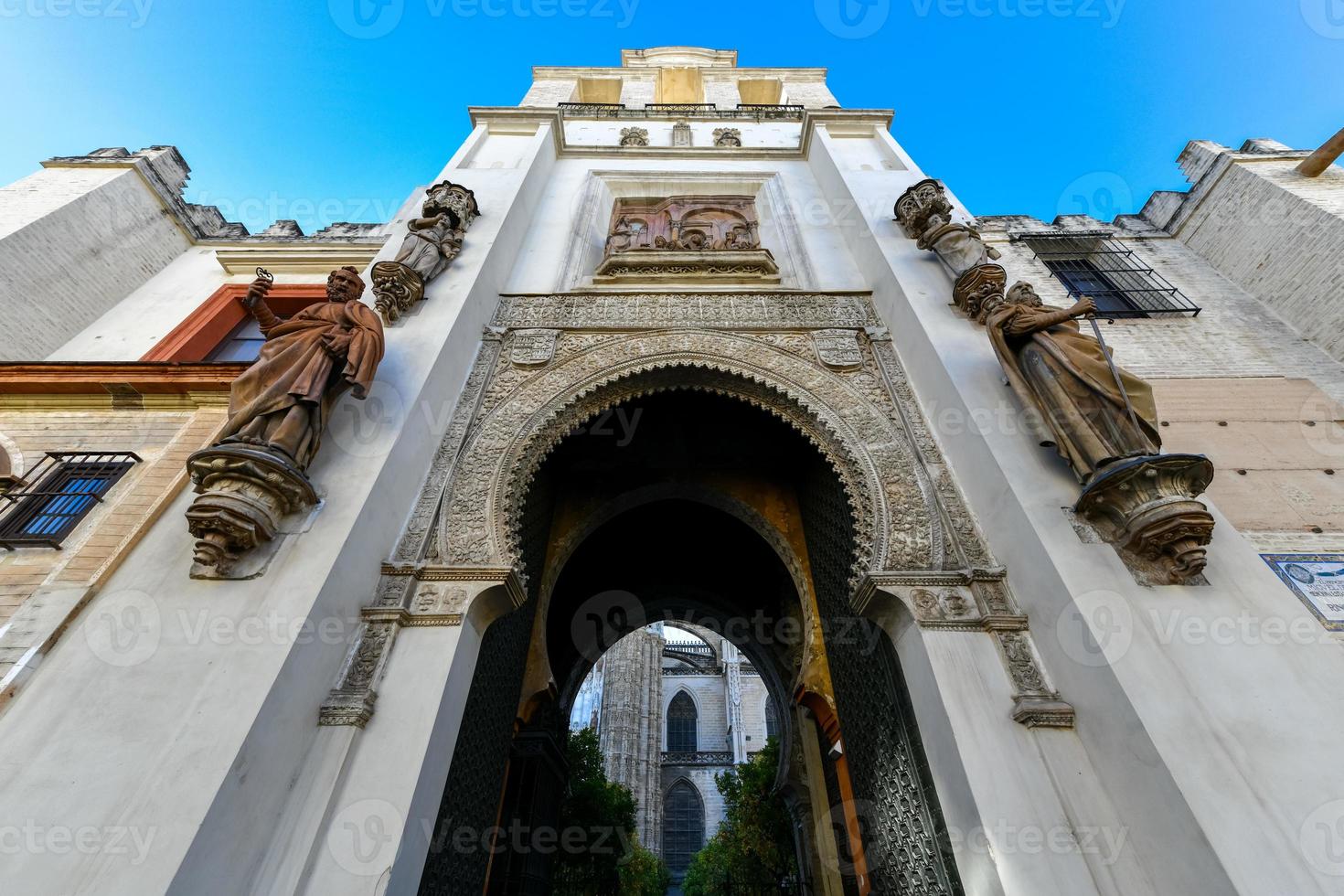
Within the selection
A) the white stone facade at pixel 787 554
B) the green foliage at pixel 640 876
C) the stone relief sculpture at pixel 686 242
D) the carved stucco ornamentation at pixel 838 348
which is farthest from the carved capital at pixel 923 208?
the green foliage at pixel 640 876

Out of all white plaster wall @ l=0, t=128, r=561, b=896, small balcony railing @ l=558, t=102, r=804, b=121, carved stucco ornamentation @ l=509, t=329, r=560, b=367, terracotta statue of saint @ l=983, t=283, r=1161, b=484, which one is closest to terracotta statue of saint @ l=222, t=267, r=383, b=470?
white plaster wall @ l=0, t=128, r=561, b=896

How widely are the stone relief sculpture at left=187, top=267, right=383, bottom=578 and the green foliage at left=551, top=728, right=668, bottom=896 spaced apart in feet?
30.4

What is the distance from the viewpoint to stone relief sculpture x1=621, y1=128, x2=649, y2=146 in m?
8.70

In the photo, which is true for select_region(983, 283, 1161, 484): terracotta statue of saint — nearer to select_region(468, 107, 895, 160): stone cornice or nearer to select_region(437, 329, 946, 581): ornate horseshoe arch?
select_region(437, 329, 946, 581): ornate horseshoe arch

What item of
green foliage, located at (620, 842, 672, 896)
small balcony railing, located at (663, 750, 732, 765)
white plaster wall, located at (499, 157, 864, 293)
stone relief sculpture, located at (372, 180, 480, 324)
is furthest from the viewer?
small balcony railing, located at (663, 750, 732, 765)

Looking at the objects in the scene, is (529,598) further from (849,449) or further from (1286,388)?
(1286,388)

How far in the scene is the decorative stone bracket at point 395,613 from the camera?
295 cm

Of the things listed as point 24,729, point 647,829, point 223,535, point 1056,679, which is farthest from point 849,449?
point 647,829

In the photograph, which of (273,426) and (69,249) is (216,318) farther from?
(273,426)

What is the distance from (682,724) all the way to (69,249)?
30.4 meters

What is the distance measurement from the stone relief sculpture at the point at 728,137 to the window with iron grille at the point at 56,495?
27.0 ft

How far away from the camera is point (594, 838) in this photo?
14750 mm

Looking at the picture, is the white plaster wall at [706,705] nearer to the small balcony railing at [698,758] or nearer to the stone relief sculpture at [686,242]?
the small balcony railing at [698,758]

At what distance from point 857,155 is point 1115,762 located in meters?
7.02
